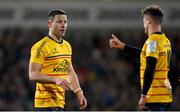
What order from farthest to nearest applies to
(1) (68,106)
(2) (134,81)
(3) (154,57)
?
(2) (134,81), (1) (68,106), (3) (154,57)

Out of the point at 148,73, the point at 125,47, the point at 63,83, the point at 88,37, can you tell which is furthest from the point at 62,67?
the point at 88,37

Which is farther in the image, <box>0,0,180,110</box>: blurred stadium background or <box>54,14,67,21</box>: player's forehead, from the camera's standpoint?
<box>0,0,180,110</box>: blurred stadium background

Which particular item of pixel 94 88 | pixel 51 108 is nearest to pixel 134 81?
pixel 94 88

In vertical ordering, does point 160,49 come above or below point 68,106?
above

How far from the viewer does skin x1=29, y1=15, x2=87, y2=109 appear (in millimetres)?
8914

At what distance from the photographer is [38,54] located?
30.1ft

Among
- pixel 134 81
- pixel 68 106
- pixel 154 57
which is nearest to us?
pixel 154 57

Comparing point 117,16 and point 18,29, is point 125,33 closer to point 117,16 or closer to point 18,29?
point 117,16

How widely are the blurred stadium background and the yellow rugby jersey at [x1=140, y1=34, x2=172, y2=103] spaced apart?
8738 mm

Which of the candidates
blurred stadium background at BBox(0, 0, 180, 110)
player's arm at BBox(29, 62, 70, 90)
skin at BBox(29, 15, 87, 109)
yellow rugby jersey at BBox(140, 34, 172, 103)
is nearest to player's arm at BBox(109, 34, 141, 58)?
yellow rugby jersey at BBox(140, 34, 172, 103)

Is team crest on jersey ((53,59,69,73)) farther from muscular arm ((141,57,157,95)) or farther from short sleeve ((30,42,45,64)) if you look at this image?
muscular arm ((141,57,157,95))

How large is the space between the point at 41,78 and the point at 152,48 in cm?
138

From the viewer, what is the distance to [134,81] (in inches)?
726

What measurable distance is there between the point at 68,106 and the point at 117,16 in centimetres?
308
